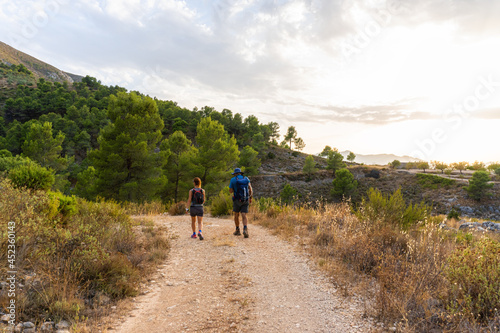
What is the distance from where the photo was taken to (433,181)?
5006 cm

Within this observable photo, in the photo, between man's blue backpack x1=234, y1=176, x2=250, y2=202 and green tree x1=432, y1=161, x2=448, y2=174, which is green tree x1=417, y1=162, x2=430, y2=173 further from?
man's blue backpack x1=234, y1=176, x2=250, y2=202

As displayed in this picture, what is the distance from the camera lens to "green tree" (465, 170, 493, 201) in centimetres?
4056

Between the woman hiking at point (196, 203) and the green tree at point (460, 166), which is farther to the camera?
the green tree at point (460, 166)

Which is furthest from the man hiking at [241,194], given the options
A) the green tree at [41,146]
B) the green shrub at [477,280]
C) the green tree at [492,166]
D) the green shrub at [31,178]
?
the green tree at [492,166]

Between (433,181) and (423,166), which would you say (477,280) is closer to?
(433,181)

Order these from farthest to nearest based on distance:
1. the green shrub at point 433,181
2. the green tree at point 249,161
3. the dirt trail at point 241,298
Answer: the green tree at point 249,161
the green shrub at point 433,181
the dirt trail at point 241,298

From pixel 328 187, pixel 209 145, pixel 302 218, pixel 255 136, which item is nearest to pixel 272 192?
pixel 328 187

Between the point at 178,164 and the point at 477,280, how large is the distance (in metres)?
25.9

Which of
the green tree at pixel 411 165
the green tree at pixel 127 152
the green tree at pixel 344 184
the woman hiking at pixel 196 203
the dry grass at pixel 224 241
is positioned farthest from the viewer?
the green tree at pixel 411 165

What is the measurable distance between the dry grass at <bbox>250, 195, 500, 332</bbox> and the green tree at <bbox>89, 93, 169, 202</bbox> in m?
14.5

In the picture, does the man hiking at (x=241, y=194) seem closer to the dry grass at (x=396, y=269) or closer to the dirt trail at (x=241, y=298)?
the dirt trail at (x=241, y=298)

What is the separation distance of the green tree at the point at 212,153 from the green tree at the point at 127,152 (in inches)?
208

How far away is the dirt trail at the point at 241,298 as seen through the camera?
3.28 metres

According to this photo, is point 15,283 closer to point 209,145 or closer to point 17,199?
point 17,199
